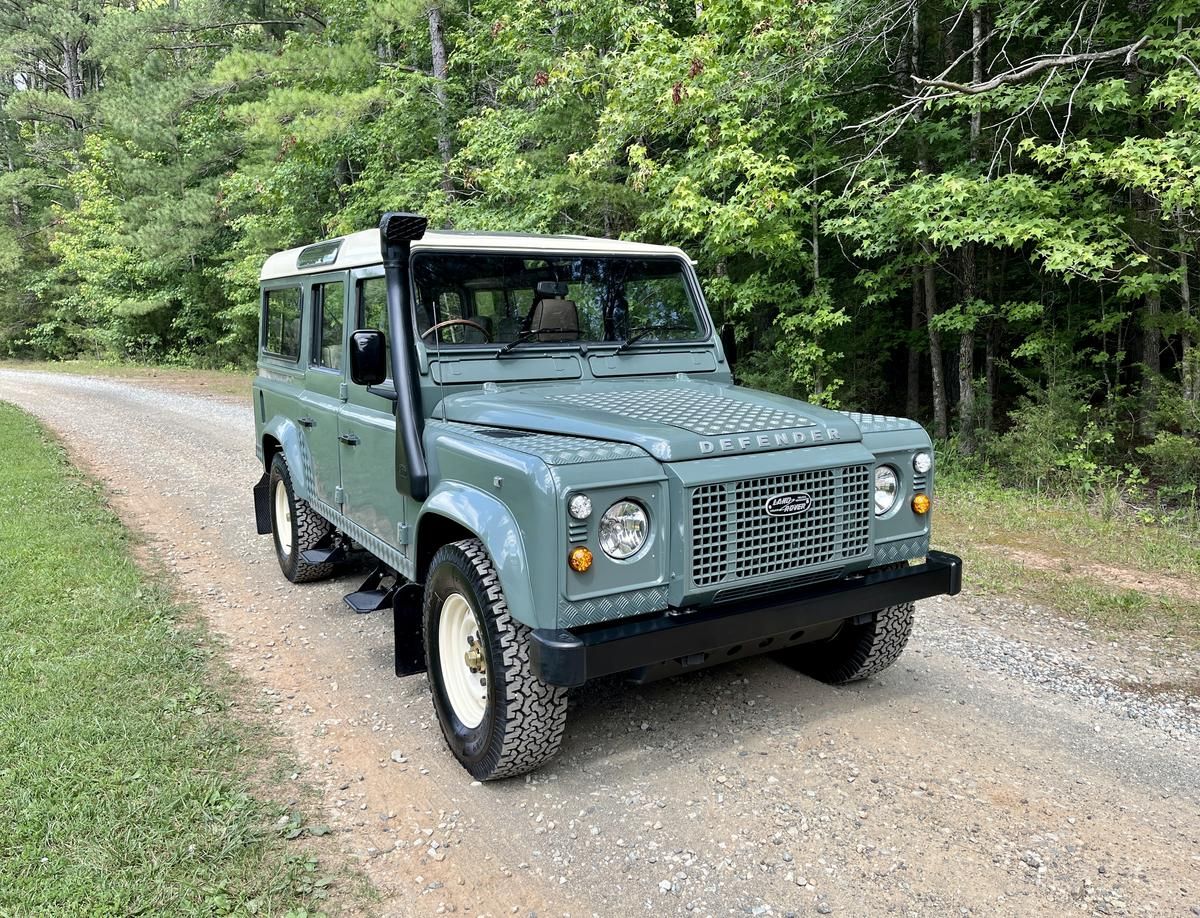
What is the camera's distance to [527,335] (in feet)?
14.1

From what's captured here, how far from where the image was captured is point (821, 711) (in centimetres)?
398

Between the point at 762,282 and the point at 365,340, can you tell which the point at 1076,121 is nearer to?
the point at 762,282

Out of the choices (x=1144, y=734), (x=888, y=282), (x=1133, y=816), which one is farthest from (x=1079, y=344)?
(x=1133, y=816)

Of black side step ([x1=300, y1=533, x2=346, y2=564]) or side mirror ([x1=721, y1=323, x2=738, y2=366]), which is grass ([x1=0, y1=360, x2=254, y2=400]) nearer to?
black side step ([x1=300, y1=533, x2=346, y2=564])

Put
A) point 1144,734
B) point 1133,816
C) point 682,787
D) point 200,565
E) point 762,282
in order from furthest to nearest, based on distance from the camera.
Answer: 1. point 762,282
2. point 200,565
3. point 1144,734
4. point 682,787
5. point 1133,816

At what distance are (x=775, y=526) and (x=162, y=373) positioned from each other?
26.4 m

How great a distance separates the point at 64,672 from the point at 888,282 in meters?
10.3

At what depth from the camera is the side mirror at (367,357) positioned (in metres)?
3.85

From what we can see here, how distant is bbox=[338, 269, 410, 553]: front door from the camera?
4.23m

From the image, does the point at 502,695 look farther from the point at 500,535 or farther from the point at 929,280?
the point at 929,280

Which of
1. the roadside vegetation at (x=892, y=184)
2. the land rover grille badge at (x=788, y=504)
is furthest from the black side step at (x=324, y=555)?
the roadside vegetation at (x=892, y=184)

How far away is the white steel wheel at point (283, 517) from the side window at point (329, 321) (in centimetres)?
131

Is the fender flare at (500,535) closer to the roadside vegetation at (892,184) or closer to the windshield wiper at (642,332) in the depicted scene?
the windshield wiper at (642,332)

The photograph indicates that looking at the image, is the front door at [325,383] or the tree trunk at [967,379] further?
the tree trunk at [967,379]
